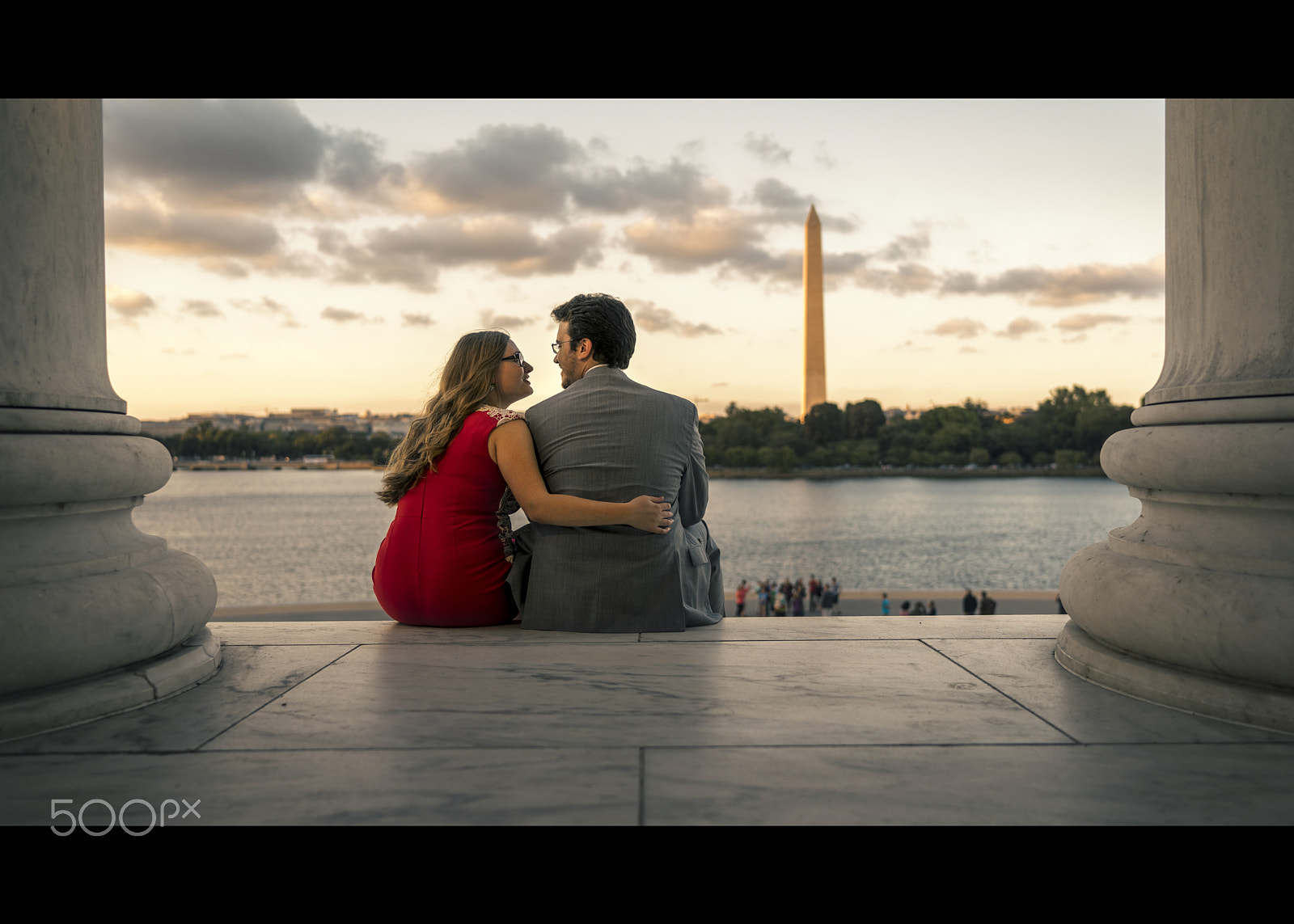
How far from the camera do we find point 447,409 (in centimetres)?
611

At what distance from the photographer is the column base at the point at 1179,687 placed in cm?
393

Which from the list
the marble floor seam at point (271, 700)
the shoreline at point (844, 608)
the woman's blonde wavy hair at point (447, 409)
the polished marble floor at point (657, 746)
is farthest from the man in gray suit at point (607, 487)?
the shoreline at point (844, 608)

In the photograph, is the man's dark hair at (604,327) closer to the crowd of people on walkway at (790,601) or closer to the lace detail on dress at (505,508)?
the lace detail on dress at (505,508)

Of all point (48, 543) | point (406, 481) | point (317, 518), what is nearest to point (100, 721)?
point (48, 543)

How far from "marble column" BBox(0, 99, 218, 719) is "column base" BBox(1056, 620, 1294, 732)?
475cm

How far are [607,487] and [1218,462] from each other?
3394 mm

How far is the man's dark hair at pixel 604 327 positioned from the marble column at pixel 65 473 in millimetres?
2769

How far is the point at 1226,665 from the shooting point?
4078mm

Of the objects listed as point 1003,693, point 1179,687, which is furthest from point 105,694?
point 1179,687

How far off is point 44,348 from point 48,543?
96 cm

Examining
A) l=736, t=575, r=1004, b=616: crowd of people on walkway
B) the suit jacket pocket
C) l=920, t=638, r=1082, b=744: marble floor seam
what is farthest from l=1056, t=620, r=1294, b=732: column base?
l=736, t=575, r=1004, b=616: crowd of people on walkway

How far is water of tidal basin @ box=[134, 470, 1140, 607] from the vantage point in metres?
72.6

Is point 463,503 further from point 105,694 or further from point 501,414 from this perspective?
point 105,694
